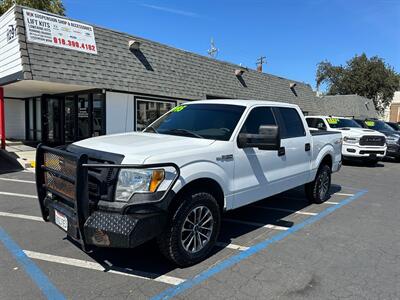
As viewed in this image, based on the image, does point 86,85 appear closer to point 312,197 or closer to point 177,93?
point 177,93

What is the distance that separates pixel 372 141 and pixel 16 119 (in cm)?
1786

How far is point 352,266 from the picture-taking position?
3.97 metres

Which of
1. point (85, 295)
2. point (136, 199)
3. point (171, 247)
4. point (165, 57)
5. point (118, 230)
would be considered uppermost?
point (165, 57)

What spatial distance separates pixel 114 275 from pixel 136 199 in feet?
3.40

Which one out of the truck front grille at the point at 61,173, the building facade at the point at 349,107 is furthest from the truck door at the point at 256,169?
the building facade at the point at 349,107

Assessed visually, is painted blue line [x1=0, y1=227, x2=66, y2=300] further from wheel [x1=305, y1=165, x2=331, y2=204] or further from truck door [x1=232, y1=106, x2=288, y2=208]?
wheel [x1=305, y1=165, x2=331, y2=204]

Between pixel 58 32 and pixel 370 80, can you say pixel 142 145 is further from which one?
pixel 370 80

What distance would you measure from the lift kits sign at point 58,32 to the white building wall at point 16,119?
8634mm

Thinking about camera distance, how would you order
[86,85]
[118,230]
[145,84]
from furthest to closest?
[145,84] → [86,85] → [118,230]

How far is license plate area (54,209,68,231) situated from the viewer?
357cm

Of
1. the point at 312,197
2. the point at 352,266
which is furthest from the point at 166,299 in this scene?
the point at 312,197

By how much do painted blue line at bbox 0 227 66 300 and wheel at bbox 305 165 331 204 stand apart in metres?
5.02

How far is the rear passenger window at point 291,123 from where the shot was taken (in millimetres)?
5578

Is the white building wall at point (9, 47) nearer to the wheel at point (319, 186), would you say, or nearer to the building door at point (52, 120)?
the building door at point (52, 120)
